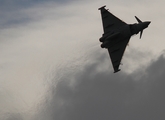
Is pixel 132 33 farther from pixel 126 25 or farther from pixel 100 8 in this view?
pixel 100 8

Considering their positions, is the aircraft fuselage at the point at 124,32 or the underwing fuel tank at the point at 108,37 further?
the underwing fuel tank at the point at 108,37

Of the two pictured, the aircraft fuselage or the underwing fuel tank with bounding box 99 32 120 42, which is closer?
the aircraft fuselage

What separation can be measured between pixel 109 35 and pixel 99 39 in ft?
10.1

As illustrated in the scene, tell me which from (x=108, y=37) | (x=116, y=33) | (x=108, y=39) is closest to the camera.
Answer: (x=116, y=33)

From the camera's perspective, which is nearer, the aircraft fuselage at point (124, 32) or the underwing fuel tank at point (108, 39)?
the aircraft fuselage at point (124, 32)

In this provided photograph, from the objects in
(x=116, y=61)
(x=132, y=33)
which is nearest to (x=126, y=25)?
(x=132, y=33)

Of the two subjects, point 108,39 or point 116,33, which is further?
point 108,39

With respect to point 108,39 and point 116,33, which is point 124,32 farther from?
point 108,39

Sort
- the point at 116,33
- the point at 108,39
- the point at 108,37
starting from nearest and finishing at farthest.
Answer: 1. the point at 116,33
2. the point at 108,37
3. the point at 108,39

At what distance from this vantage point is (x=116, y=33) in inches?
4500

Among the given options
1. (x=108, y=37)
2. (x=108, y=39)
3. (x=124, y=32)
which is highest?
(x=124, y=32)

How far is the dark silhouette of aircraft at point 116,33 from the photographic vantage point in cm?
11425

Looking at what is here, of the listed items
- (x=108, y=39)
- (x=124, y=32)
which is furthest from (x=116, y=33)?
(x=108, y=39)

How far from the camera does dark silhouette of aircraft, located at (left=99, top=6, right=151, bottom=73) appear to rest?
4498 inches
